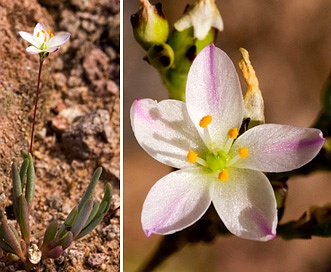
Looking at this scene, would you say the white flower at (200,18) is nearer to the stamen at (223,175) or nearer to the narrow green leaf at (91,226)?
the stamen at (223,175)

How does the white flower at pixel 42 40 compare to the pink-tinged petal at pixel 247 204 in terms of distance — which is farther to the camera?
the white flower at pixel 42 40

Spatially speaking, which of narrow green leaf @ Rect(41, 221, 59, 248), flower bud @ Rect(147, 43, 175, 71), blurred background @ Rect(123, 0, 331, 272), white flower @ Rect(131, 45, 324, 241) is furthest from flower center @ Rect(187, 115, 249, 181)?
blurred background @ Rect(123, 0, 331, 272)

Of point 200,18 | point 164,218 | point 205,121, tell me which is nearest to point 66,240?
point 164,218

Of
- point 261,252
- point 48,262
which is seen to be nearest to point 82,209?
point 48,262

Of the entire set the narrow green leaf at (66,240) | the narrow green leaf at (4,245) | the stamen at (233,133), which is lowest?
the narrow green leaf at (4,245)

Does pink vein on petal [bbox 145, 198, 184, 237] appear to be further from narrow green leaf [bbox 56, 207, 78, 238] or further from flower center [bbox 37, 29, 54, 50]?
flower center [bbox 37, 29, 54, 50]

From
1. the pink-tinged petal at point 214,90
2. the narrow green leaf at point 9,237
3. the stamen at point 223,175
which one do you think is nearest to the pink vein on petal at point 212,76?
the pink-tinged petal at point 214,90

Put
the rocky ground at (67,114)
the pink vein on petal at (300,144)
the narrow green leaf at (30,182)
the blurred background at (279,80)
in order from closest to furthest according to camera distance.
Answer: the pink vein on petal at (300,144)
the narrow green leaf at (30,182)
the rocky ground at (67,114)
the blurred background at (279,80)
